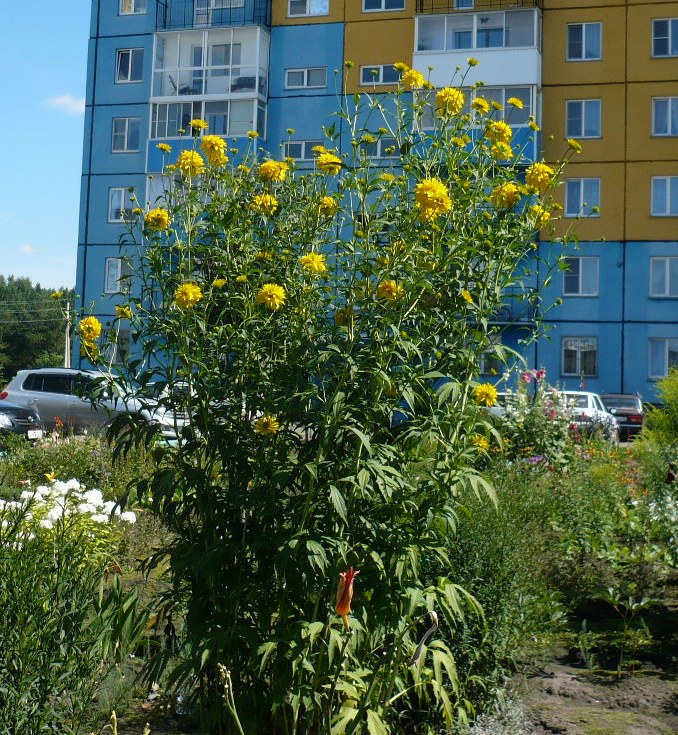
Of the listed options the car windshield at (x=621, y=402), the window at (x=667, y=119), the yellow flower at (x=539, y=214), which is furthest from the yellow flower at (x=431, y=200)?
the window at (x=667, y=119)

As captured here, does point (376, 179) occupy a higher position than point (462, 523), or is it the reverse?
point (376, 179)

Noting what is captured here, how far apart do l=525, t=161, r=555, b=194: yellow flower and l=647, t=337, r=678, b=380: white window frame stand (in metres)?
29.0

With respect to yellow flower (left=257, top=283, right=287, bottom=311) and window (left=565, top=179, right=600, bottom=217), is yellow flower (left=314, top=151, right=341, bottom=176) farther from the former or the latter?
window (left=565, top=179, right=600, bottom=217)

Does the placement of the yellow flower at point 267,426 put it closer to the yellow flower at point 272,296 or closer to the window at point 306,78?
the yellow flower at point 272,296

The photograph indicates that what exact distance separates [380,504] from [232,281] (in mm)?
1029

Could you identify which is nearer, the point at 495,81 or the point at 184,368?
the point at 184,368

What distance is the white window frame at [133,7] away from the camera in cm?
3694

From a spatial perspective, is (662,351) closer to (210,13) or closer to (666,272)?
(666,272)

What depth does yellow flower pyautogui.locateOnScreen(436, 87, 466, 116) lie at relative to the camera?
4113 millimetres

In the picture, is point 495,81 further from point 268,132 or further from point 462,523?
point 462,523

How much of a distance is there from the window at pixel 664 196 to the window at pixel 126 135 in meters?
18.1

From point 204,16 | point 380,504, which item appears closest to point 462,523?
point 380,504

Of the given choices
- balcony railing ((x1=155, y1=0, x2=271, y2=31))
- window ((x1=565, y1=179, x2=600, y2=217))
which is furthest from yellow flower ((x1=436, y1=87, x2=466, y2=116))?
balcony railing ((x1=155, y1=0, x2=271, y2=31))

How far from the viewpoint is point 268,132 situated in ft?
115
